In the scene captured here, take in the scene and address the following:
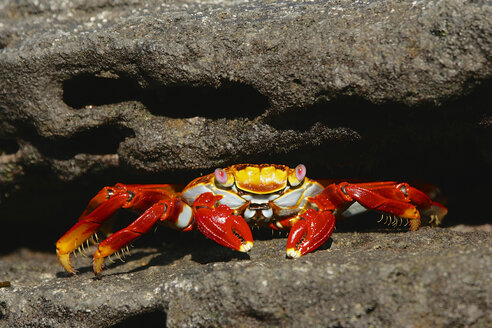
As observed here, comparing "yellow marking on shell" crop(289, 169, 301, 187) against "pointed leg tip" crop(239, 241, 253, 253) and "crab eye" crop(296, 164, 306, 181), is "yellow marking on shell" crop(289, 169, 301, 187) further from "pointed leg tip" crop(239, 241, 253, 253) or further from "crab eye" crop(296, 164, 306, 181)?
"pointed leg tip" crop(239, 241, 253, 253)

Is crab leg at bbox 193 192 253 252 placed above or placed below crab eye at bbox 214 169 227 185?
below

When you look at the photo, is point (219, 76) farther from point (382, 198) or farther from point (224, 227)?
point (382, 198)

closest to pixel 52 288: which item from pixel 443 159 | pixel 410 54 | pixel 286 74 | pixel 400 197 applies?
pixel 286 74

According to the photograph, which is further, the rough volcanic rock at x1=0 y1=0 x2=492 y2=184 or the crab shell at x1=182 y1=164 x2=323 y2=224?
the crab shell at x1=182 y1=164 x2=323 y2=224

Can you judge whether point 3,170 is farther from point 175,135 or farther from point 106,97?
point 175,135

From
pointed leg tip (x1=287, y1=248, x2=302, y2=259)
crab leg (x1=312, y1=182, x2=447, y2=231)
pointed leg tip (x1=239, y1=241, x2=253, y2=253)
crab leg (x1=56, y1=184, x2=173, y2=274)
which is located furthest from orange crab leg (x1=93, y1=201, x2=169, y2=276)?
crab leg (x1=312, y1=182, x2=447, y2=231)

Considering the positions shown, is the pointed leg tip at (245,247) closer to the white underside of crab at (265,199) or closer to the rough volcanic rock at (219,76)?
the white underside of crab at (265,199)


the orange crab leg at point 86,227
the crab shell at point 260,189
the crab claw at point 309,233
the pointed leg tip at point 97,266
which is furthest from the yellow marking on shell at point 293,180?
the pointed leg tip at point 97,266
